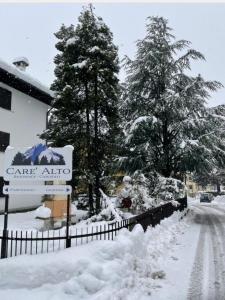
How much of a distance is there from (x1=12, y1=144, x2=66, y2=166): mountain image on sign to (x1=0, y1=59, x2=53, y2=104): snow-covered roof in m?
12.5

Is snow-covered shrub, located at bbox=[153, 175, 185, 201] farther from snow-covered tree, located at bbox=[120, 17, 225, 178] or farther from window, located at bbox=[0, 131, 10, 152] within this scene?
window, located at bbox=[0, 131, 10, 152]

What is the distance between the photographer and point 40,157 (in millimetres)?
9484

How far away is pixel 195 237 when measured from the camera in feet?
52.3

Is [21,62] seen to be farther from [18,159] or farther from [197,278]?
[197,278]

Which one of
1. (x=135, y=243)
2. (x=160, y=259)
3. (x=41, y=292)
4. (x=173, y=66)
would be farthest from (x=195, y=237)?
(x=173, y=66)

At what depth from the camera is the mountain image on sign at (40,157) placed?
943cm

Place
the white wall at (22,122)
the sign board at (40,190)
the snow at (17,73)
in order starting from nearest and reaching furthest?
the sign board at (40,190), the snow at (17,73), the white wall at (22,122)

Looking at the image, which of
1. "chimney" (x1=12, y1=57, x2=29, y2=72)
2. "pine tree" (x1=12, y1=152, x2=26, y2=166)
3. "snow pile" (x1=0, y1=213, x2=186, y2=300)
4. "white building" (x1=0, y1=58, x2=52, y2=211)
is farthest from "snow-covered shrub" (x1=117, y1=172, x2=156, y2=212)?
"chimney" (x1=12, y1=57, x2=29, y2=72)

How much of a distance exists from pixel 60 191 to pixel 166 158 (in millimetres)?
15673

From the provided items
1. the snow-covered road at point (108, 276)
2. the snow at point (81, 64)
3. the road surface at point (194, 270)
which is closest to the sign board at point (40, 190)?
the snow-covered road at point (108, 276)

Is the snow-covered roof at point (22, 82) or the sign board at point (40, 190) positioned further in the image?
the snow-covered roof at point (22, 82)

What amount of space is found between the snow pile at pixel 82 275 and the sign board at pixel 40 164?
1921mm

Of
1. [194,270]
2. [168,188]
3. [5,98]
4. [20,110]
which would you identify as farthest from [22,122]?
[194,270]

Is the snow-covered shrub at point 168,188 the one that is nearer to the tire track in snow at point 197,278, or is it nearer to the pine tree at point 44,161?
the tire track in snow at point 197,278
